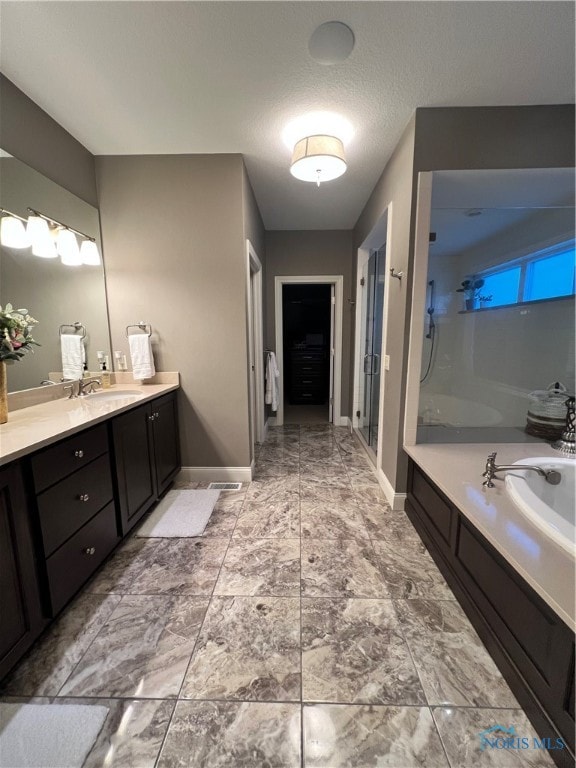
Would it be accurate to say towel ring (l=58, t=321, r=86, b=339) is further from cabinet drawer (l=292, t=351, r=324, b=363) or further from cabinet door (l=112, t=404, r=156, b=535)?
cabinet drawer (l=292, t=351, r=324, b=363)

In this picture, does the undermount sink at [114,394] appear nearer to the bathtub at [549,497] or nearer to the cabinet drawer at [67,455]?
the cabinet drawer at [67,455]

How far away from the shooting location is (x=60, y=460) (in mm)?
1219

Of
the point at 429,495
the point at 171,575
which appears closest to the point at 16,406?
the point at 171,575

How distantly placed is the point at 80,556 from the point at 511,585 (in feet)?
5.94

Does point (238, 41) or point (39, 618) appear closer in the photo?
point (39, 618)

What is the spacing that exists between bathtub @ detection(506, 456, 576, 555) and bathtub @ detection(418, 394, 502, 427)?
0.64 meters

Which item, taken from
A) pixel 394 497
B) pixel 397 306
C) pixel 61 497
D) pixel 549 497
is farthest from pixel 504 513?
pixel 61 497

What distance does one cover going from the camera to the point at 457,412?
7.73 ft

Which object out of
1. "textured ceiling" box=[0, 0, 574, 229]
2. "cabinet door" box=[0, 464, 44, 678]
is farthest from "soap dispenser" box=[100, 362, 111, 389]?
"textured ceiling" box=[0, 0, 574, 229]

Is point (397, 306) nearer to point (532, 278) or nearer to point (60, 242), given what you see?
point (532, 278)

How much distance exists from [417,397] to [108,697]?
208 cm

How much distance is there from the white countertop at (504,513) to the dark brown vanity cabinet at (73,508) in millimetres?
1766

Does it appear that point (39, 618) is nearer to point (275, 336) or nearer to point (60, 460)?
point (60, 460)

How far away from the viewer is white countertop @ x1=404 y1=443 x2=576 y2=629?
877 mm
